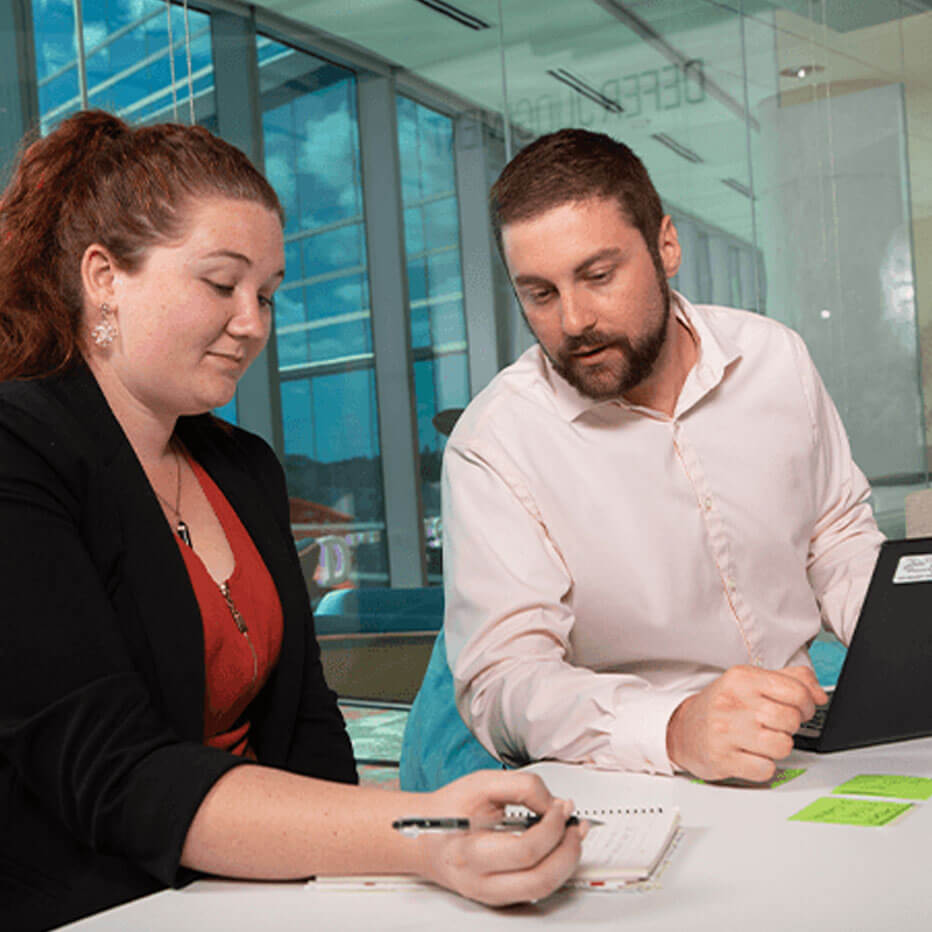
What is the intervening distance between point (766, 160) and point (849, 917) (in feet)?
15.6

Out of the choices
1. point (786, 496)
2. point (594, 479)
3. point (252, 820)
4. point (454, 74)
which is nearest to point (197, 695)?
point (252, 820)

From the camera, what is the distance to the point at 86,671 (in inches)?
43.3

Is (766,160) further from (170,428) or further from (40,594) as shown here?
(40,594)

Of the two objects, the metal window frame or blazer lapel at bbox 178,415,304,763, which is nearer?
blazer lapel at bbox 178,415,304,763

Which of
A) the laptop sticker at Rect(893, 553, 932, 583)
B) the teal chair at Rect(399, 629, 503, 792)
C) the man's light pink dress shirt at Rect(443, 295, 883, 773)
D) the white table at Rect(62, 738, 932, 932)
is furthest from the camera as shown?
the teal chair at Rect(399, 629, 503, 792)

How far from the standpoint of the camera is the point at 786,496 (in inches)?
74.0

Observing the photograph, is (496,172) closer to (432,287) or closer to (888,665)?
(432,287)

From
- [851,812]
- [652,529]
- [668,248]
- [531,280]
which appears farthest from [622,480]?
[851,812]

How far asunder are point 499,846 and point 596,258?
1110mm

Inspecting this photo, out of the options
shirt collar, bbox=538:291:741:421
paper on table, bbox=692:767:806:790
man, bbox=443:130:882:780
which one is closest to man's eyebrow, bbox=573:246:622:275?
man, bbox=443:130:882:780

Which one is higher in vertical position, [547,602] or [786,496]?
[786,496]

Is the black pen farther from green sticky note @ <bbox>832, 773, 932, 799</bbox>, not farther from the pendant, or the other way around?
the pendant

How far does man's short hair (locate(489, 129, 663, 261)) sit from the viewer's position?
179cm

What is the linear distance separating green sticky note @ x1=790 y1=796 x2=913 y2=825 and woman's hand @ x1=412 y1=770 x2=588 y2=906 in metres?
0.28
